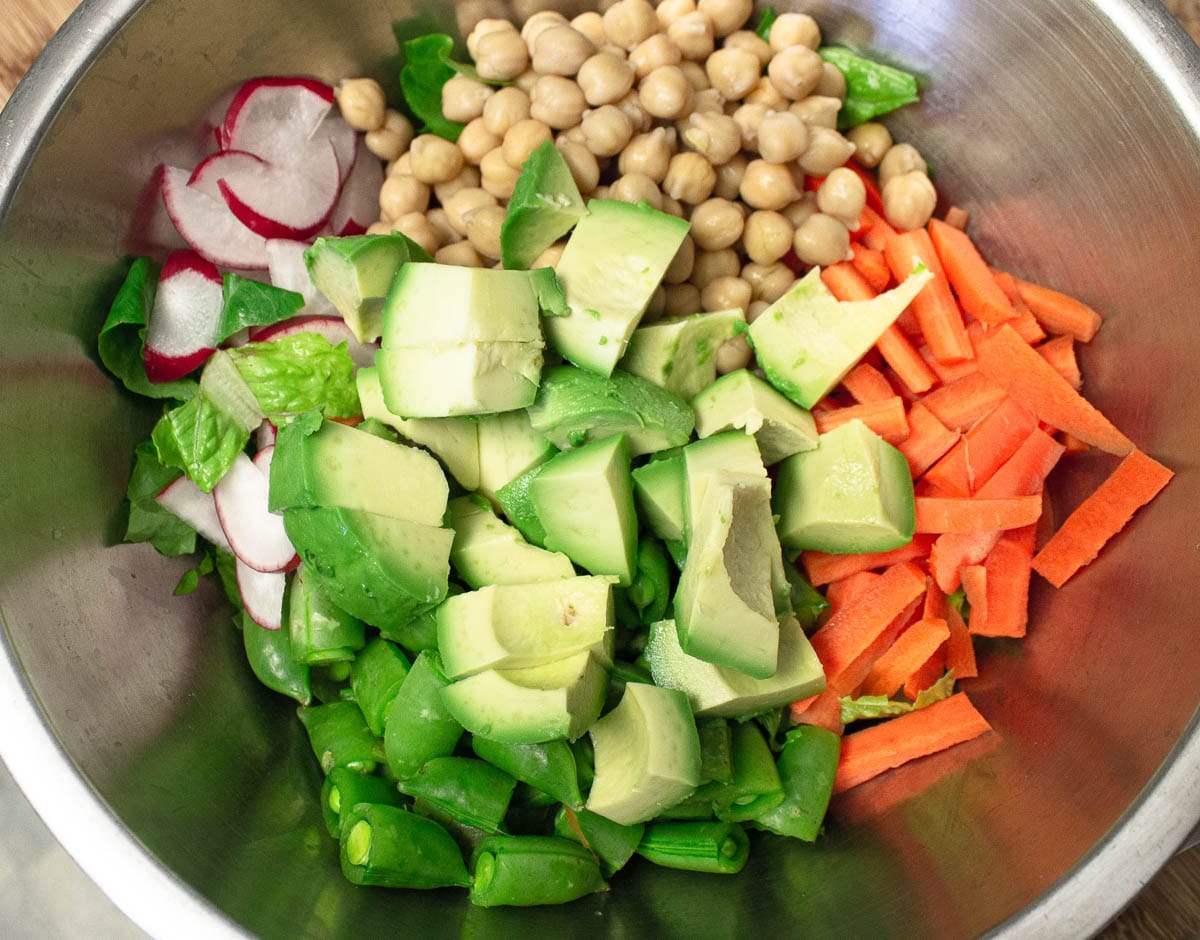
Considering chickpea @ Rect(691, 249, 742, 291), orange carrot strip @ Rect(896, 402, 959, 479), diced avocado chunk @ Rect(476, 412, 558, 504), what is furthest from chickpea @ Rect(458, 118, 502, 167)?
orange carrot strip @ Rect(896, 402, 959, 479)

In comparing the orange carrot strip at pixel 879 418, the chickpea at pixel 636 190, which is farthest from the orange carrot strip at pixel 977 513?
the chickpea at pixel 636 190

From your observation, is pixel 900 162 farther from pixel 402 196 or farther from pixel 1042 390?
pixel 402 196

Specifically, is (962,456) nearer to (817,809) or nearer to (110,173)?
(817,809)

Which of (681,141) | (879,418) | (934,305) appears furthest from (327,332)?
(934,305)

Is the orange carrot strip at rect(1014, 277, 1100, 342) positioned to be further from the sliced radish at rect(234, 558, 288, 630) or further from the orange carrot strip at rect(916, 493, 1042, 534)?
the sliced radish at rect(234, 558, 288, 630)

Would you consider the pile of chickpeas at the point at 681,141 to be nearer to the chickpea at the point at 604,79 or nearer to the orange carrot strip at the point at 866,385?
the chickpea at the point at 604,79

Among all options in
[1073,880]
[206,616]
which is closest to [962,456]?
[1073,880]
